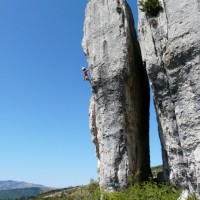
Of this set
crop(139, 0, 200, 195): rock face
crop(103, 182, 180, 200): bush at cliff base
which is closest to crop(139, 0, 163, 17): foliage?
crop(139, 0, 200, 195): rock face

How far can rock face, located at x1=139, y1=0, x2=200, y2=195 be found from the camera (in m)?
18.6

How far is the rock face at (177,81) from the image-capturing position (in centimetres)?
1861

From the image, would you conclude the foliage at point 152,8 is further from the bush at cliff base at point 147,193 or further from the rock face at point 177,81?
the bush at cliff base at point 147,193

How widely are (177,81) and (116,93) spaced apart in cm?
553

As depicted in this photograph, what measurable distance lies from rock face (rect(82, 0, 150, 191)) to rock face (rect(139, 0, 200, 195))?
2.34 m

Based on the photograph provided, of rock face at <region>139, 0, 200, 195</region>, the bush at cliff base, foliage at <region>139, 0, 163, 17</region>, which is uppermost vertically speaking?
foliage at <region>139, 0, 163, 17</region>

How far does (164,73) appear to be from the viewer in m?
21.4

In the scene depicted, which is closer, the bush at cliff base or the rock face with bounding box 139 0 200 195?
the rock face with bounding box 139 0 200 195

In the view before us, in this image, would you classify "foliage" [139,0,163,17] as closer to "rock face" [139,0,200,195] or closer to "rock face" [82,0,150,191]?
"rock face" [139,0,200,195]

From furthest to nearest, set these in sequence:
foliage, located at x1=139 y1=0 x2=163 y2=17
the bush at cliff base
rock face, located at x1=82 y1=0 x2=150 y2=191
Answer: rock face, located at x1=82 y1=0 x2=150 y2=191
foliage, located at x1=139 y1=0 x2=163 y2=17
the bush at cliff base

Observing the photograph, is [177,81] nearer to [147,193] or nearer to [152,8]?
[152,8]

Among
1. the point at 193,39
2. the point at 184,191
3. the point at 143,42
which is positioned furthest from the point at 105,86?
the point at 184,191

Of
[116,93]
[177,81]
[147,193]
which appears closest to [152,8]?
[177,81]

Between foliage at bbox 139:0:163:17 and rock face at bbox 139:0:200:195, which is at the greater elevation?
foliage at bbox 139:0:163:17
